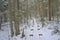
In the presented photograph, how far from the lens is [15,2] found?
10.2m

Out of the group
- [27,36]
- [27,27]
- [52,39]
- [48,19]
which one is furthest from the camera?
[48,19]

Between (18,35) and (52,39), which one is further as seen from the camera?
(18,35)

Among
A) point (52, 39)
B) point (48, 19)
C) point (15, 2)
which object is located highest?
point (15, 2)

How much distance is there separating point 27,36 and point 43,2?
20.4ft

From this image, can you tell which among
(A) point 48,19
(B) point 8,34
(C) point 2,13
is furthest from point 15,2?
(A) point 48,19

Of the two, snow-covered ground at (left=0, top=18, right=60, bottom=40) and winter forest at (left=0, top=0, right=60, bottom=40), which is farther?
winter forest at (left=0, top=0, right=60, bottom=40)

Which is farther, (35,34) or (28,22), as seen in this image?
(28,22)

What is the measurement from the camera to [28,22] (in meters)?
12.7

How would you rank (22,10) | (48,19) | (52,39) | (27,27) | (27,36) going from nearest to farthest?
1. (52,39)
2. (27,36)
3. (27,27)
4. (48,19)
5. (22,10)

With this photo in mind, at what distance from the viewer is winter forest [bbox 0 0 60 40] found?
959cm

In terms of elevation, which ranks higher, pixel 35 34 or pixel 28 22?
pixel 28 22

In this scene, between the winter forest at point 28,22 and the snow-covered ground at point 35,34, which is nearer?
the snow-covered ground at point 35,34

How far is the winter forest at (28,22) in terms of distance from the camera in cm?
959

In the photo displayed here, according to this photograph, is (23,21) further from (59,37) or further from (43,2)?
(59,37)
